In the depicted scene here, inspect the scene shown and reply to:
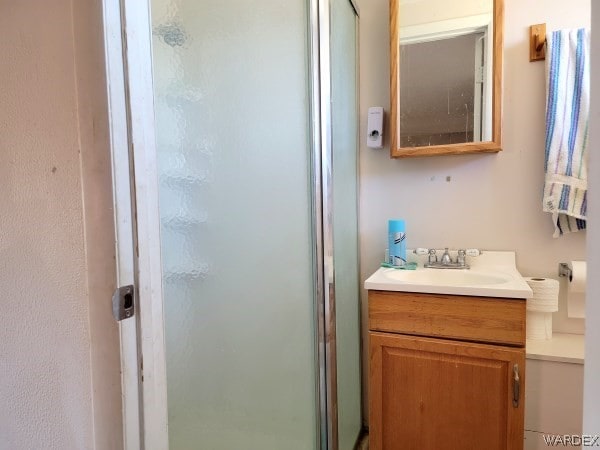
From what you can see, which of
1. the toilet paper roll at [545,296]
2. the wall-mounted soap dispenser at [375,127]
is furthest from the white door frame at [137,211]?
the toilet paper roll at [545,296]

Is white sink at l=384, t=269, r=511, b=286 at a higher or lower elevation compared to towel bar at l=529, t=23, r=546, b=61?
lower

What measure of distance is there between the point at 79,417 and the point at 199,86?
0.63 meters

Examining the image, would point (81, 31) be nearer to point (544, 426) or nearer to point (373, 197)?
point (373, 197)

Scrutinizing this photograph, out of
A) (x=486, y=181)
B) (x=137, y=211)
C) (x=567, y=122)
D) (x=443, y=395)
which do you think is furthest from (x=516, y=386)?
(x=137, y=211)

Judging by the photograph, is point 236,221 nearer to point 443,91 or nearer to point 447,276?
point 447,276

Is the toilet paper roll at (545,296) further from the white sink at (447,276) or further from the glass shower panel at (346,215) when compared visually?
the glass shower panel at (346,215)

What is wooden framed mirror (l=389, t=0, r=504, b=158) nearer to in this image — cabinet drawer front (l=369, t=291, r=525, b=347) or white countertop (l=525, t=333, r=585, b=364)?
cabinet drawer front (l=369, t=291, r=525, b=347)

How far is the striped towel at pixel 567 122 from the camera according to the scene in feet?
4.27

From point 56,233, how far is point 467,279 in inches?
53.2

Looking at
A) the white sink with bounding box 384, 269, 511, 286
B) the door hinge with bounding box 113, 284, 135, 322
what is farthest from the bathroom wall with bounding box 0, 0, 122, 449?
the white sink with bounding box 384, 269, 511, 286

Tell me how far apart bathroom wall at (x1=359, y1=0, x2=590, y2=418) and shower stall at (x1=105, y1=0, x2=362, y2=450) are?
8.9 inches

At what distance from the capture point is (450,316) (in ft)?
3.87

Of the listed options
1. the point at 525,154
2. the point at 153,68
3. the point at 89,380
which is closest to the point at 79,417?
the point at 89,380

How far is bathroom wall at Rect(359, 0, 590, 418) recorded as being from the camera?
4.59 ft
